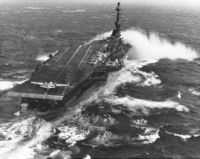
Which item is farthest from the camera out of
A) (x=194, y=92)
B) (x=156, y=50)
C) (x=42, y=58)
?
(x=156, y=50)

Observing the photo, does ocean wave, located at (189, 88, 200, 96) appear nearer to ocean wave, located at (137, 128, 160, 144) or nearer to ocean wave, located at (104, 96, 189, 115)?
ocean wave, located at (104, 96, 189, 115)

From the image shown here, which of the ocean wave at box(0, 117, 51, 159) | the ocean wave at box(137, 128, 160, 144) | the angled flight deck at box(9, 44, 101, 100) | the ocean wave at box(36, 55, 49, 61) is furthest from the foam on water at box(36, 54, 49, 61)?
the ocean wave at box(137, 128, 160, 144)

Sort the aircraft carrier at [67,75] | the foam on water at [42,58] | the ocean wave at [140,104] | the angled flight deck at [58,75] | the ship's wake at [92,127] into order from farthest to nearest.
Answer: the foam on water at [42,58], the ocean wave at [140,104], the angled flight deck at [58,75], the aircraft carrier at [67,75], the ship's wake at [92,127]

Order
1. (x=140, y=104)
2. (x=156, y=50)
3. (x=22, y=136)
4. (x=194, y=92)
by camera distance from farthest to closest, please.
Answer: (x=156, y=50) < (x=194, y=92) < (x=140, y=104) < (x=22, y=136)

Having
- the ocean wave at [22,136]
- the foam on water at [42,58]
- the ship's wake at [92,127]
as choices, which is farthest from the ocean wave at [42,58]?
the ocean wave at [22,136]

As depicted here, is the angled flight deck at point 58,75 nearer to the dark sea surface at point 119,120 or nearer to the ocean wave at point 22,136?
the dark sea surface at point 119,120

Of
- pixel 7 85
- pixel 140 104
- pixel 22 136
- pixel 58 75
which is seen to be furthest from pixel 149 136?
pixel 7 85

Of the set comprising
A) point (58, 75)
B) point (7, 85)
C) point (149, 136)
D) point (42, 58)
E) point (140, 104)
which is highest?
point (58, 75)

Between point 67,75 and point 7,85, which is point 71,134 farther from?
point 7,85
